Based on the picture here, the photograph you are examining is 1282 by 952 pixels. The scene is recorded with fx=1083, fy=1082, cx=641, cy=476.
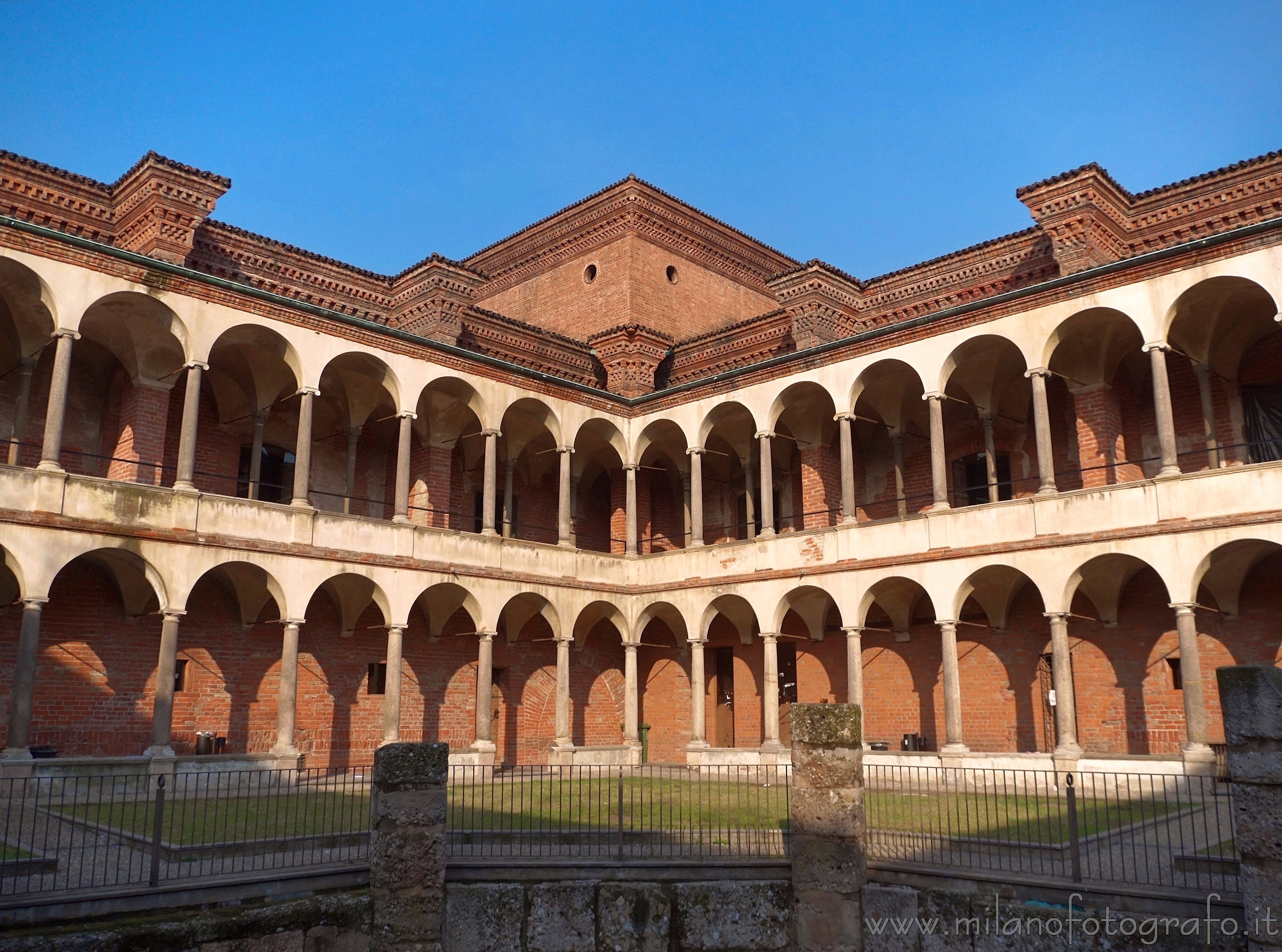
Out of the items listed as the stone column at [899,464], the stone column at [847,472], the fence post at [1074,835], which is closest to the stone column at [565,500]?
the stone column at [847,472]

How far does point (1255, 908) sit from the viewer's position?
25.1 ft

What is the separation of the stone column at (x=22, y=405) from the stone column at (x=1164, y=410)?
1730 cm

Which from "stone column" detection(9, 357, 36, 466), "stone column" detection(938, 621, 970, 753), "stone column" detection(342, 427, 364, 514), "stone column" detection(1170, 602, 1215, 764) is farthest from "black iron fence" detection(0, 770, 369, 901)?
"stone column" detection(1170, 602, 1215, 764)

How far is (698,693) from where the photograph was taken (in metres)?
22.0

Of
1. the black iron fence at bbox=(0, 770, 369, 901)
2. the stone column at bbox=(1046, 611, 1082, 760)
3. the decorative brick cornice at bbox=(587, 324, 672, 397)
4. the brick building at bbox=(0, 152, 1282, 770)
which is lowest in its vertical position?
the black iron fence at bbox=(0, 770, 369, 901)

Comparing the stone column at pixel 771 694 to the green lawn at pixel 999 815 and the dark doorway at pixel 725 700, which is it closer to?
the dark doorway at pixel 725 700

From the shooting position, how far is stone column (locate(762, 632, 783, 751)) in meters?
20.4

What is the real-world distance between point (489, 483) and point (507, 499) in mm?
1787

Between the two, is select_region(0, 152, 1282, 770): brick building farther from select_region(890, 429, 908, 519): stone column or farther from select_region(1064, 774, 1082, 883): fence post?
select_region(1064, 774, 1082, 883): fence post

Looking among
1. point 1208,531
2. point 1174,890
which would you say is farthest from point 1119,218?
point 1174,890

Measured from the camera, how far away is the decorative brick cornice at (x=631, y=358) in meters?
25.1

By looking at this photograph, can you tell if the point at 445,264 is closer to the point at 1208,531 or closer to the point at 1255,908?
the point at 1208,531

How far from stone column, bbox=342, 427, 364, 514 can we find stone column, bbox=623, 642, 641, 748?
641 cm

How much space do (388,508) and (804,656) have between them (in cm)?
930
